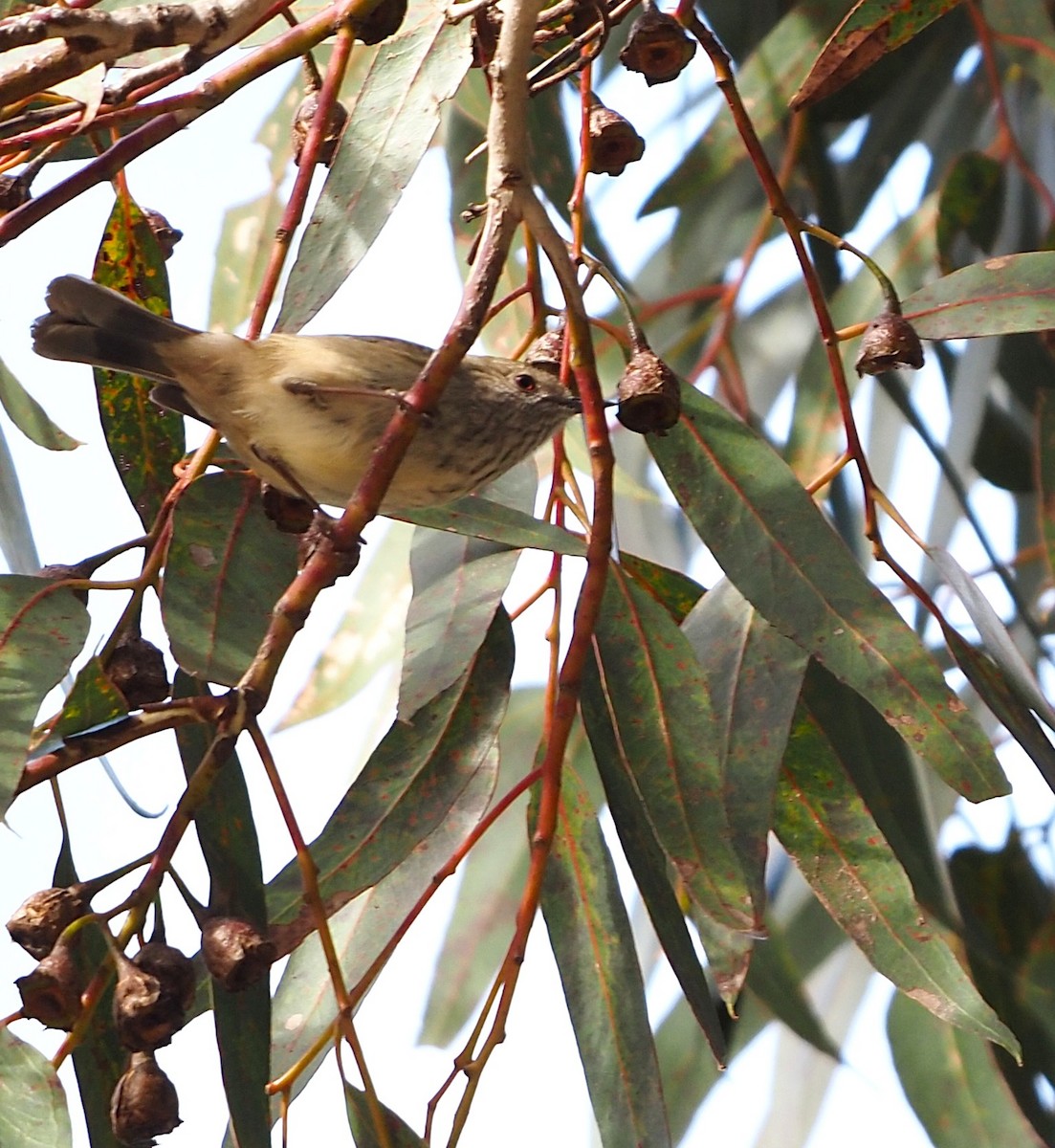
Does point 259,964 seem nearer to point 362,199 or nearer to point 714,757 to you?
point 714,757

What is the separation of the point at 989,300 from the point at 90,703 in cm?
89

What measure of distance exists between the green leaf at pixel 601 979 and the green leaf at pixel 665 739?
132mm

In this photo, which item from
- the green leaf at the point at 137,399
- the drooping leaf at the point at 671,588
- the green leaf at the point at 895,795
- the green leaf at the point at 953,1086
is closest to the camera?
the green leaf at the point at 137,399

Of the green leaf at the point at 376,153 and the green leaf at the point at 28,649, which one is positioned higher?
the green leaf at the point at 376,153

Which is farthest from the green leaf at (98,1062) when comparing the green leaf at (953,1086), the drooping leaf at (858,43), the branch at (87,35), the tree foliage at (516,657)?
the green leaf at (953,1086)

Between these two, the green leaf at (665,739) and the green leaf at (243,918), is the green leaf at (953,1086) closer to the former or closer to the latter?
the green leaf at (665,739)

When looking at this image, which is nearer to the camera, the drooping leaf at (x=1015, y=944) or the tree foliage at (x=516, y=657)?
the tree foliage at (x=516, y=657)

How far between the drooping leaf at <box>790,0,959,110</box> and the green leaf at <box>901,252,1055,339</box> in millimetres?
211

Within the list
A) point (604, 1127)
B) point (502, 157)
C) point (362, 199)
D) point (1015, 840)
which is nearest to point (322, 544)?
point (502, 157)

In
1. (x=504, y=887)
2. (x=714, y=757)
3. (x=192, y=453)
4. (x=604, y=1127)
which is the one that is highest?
(x=192, y=453)

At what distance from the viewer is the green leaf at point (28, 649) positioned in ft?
3.74

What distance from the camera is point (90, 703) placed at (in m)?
1.33

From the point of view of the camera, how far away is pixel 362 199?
1.30 meters

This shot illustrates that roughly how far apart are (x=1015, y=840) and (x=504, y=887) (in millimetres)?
776
